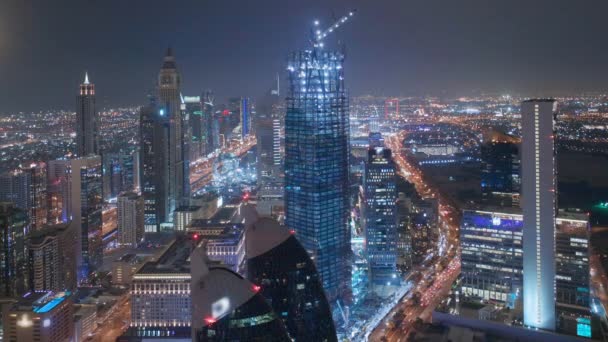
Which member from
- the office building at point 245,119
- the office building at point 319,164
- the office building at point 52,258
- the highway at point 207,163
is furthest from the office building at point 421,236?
the office building at point 245,119

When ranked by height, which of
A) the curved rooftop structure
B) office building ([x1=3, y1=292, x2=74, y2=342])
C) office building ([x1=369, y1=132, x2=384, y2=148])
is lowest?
office building ([x1=3, y1=292, x2=74, y2=342])

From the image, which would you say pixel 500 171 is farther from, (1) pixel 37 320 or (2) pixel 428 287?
(1) pixel 37 320

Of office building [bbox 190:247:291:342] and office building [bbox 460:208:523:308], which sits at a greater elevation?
office building [bbox 190:247:291:342]

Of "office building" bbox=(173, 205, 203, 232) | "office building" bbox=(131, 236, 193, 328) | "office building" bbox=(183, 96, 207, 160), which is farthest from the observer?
"office building" bbox=(183, 96, 207, 160)

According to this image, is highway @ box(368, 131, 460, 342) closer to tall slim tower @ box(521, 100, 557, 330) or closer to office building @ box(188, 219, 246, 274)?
tall slim tower @ box(521, 100, 557, 330)

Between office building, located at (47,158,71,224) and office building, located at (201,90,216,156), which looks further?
office building, located at (201,90,216,156)

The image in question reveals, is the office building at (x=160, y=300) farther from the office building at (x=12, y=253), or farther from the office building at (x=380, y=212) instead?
the office building at (x=380, y=212)

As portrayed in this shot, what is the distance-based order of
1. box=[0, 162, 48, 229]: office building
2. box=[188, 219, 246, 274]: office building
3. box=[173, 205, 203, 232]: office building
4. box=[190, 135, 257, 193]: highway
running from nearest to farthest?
1. box=[188, 219, 246, 274]: office building
2. box=[0, 162, 48, 229]: office building
3. box=[173, 205, 203, 232]: office building
4. box=[190, 135, 257, 193]: highway

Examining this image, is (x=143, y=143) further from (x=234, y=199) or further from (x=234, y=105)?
(x=234, y=105)

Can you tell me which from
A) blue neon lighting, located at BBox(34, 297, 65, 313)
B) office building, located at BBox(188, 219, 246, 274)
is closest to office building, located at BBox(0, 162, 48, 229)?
office building, located at BBox(188, 219, 246, 274)
